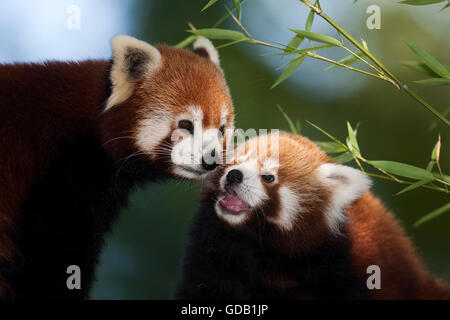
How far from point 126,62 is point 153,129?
0.97 ft

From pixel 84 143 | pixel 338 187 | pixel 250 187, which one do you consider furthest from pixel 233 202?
pixel 84 143

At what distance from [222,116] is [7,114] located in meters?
0.85

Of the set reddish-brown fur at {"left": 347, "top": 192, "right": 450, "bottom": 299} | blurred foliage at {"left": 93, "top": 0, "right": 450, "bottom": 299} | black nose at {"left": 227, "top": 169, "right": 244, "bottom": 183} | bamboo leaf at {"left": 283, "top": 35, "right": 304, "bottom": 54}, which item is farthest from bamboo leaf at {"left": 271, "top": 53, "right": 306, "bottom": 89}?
blurred foliage at {"left": 93, "top": 0, "right": 450, "bottom": 299}

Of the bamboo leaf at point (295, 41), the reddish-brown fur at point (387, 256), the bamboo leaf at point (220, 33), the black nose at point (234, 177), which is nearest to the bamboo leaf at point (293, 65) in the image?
the bamboo leaf at point (295, 41)

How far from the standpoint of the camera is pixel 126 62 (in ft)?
6.48

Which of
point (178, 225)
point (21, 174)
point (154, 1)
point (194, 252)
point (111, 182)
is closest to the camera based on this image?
point (21, 174)

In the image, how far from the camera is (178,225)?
12.3 feet

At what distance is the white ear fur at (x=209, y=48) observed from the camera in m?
2.30

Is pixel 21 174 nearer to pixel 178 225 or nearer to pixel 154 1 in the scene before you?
pixel 178 225

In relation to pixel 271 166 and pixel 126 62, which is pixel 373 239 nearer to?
pixel 271 166

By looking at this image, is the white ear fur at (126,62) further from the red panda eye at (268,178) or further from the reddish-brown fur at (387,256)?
the reddish-brown fur at (387,256)

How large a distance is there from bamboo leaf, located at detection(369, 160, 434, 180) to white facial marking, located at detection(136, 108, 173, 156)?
83 cm

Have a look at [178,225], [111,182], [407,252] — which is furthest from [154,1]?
[407,252]

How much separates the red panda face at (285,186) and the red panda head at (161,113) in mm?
210
